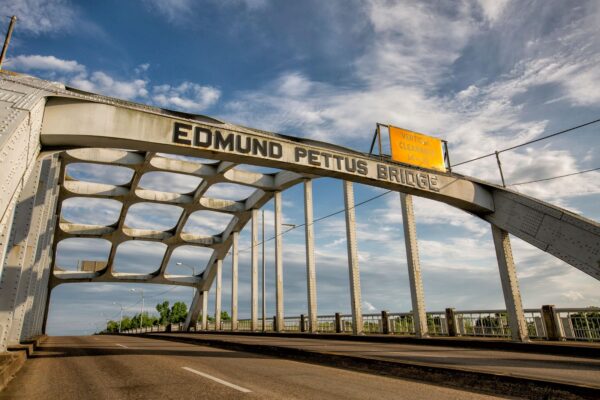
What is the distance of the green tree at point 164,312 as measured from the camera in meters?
92.4

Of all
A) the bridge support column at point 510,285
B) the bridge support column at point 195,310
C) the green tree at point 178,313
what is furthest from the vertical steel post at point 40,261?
the green tree at point 178,313

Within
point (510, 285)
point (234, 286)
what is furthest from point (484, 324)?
point (234, 286)

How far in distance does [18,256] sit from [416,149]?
13.6 metres

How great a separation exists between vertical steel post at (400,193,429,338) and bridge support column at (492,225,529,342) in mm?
3594

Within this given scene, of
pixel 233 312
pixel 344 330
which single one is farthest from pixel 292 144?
pixel 233 312

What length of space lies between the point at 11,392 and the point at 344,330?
63.8 feet

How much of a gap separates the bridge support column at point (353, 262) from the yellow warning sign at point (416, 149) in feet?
22.4

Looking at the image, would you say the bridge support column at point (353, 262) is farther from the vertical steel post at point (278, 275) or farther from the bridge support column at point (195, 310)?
the bridge support column at point (195, 310)

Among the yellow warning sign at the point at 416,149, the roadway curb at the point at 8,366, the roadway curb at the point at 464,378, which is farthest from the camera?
the yellow warning sign at the point at 416,149

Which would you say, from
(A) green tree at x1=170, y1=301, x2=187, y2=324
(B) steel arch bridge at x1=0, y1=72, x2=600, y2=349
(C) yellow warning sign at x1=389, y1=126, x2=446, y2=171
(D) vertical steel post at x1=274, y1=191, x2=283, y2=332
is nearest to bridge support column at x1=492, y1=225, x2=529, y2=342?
(B) steel arch bridge at x1=0, y1=72, x2=600, y2=349

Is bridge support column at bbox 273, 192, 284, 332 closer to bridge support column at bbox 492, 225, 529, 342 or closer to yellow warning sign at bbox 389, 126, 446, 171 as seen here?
yellow warning sign at bbox 389, 126, 446, 171

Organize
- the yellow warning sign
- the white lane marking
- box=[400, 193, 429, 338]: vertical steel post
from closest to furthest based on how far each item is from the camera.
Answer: the white lane marking → the yellow warning sign → box=[400, 193, 429, 338]: vertical steel post

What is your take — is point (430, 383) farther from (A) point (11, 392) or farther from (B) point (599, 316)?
(B) point (599, 316)

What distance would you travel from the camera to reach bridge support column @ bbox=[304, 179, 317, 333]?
2348cm
